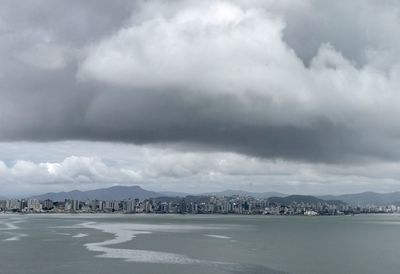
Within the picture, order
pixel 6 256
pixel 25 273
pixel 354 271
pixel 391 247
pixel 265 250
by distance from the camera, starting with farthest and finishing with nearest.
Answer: pixel 391 247 < pixel 265 250 < pixel 6 256 < pixel 354 271 < pixel 25 273

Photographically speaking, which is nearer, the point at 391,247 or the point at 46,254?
the point at 46,254

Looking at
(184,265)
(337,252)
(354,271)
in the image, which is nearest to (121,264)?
(184,265)

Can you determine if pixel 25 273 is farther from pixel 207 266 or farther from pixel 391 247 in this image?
pixel 391 247

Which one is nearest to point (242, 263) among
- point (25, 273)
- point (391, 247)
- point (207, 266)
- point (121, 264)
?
point (207, 266)

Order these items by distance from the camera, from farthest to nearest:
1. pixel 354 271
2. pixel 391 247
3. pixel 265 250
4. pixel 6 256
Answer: pixel 391 247 → pixel 265 250 → pixel 6 256 → pixel 354 271

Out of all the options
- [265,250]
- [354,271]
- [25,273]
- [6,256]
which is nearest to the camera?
[25,273]

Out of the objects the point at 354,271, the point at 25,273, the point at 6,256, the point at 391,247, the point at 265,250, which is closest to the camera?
the point at 25,273

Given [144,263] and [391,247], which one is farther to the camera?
[391,247]

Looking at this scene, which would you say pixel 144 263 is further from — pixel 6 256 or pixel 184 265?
pixel 6 256

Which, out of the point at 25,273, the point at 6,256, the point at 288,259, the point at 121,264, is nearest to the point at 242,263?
Result: the point at 288,259
